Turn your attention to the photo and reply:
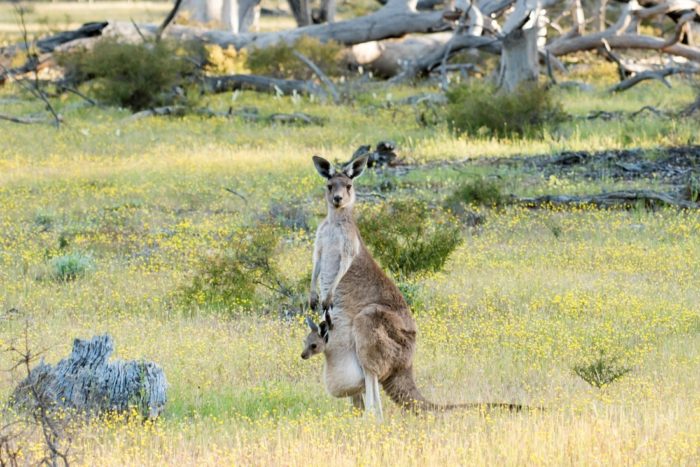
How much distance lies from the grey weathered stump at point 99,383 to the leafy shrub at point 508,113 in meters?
14.4

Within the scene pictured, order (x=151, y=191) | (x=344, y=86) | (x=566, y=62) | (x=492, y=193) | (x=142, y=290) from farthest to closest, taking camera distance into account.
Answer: (x=566, y=62)
(x=344, y=86)
(x=151, y=191)
(x=492, y=193)
(x=142, y=290)

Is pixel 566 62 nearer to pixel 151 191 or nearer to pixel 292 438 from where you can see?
pixel 151 191

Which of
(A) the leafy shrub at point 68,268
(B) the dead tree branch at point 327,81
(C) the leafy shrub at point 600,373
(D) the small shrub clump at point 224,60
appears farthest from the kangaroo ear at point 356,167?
(D) the small shrub clump at point 224,60

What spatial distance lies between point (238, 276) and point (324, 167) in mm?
3308

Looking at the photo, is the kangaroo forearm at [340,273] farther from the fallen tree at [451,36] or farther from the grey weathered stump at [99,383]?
the fallen tree at [451,36]

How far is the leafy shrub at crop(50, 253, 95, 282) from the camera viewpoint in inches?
484

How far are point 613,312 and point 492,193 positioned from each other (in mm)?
5428

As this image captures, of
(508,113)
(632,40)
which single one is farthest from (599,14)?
(508,113)

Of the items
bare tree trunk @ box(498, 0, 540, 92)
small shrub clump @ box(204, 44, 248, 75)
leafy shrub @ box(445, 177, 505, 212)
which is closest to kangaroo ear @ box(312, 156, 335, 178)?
leafy shrub @ box(445, 177, 505, 212)

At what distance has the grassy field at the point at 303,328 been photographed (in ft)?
22.4

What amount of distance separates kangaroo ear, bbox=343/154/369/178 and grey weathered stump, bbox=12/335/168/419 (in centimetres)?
177

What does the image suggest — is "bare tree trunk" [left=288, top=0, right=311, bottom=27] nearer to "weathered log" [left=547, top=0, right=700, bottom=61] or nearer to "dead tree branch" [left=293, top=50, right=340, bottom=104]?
"weathered log" [left=547, top=0, right=700, bottom=61]

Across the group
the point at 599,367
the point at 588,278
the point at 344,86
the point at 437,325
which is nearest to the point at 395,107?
the point at 344,86

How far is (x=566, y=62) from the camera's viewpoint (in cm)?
3325
